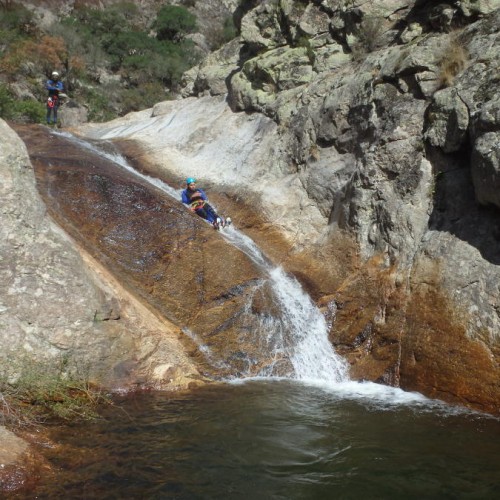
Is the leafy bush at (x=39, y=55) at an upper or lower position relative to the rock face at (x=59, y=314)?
upper

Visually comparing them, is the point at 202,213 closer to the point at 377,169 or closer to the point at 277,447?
the point at 377,169

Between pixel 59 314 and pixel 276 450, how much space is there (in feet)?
11.1

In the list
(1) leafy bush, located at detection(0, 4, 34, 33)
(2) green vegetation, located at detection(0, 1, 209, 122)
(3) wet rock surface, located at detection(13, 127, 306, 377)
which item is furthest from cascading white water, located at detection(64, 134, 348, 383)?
(1) leafy bush, located at detection(0, 4, 34, 33)

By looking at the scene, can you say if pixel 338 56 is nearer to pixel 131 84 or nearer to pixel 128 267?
pixel 128 267

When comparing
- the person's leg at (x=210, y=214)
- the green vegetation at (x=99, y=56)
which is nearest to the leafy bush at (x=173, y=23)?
the green vegetation at (x=99, y=56)

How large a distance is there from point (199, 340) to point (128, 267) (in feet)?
6.01

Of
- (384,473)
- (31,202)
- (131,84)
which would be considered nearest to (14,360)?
(31,202)

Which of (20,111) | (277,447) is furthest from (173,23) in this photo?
(277,447)

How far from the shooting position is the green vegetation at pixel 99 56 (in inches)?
956

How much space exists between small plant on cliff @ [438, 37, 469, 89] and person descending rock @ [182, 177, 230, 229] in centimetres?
506

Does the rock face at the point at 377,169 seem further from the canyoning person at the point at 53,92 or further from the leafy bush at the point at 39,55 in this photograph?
the leafy bush at the point at 39,55

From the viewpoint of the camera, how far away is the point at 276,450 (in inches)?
215

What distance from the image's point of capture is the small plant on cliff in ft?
31.7

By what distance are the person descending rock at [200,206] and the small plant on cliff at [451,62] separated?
5.06 metres
